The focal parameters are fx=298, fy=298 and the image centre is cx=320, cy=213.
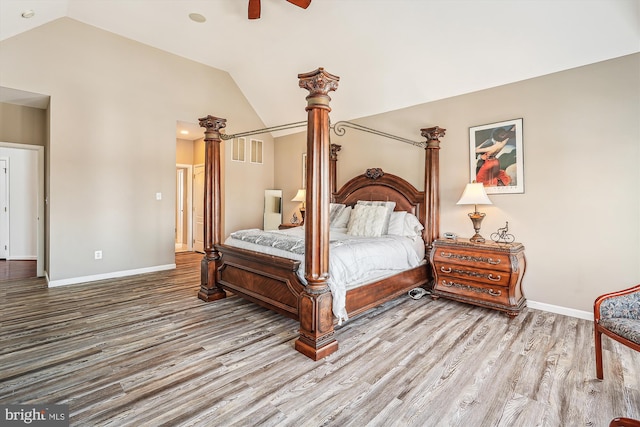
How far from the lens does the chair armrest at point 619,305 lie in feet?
6.73

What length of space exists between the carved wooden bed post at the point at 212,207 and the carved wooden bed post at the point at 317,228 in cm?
169

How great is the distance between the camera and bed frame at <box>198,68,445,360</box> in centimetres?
242

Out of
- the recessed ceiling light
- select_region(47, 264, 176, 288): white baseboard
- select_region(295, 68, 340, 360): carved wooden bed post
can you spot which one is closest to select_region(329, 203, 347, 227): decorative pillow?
select_region(295, 68, 340, 360): carved wooden bed post

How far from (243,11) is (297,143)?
2765 millimetres

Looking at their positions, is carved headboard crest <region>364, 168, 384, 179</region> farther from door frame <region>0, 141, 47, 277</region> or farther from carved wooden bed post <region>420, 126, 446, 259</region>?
door frame <region>0, 141, 47, 277</region>

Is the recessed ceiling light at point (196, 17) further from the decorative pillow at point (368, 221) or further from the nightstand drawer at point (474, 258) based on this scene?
the nightstand drawer at point (474, 258)

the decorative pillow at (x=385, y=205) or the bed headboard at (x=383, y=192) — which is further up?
the bed headboard at (x=383, y=192)

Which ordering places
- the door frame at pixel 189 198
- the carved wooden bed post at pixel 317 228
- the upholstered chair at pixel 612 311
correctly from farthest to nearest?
1. the door frame at pixel 189 198
2. the carved wooden bed post at pixel 317 228
3. the upholstered chair at pixel 612 311

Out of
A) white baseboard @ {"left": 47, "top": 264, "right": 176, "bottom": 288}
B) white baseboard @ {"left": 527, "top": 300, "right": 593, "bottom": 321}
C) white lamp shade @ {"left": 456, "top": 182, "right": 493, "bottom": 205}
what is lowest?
white baseboard @ {"left": 527, "top": 300, "right": 593, "bottom": 321}

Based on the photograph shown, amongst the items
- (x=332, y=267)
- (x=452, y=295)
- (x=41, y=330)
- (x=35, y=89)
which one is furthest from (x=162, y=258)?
(x=452, y=295)

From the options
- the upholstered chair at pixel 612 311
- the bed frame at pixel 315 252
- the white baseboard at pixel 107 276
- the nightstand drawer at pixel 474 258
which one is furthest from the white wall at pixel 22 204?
the upholstered chair at pixel 612 311

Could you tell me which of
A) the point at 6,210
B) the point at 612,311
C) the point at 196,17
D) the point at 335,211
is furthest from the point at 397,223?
the point at 6,210

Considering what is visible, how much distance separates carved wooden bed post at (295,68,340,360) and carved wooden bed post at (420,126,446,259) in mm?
2100

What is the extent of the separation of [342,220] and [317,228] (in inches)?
89.3
